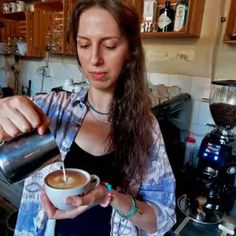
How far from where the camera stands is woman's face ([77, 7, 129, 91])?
73 centimetres

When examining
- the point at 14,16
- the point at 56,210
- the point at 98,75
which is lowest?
the point at 56,210

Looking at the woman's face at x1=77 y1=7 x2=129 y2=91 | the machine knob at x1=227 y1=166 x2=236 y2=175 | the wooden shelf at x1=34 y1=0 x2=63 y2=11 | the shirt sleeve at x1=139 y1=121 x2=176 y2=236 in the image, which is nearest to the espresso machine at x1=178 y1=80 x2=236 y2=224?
the machine knob at x1=227 y1=166 x2=236 y2=175

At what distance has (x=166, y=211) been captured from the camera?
801 mm

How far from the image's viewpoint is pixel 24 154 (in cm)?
52

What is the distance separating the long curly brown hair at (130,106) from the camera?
0.78 metres

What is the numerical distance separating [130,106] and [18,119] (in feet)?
Answer: 1.50

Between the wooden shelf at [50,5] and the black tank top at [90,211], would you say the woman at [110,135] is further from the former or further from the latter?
the wooden shelf at [50,5]

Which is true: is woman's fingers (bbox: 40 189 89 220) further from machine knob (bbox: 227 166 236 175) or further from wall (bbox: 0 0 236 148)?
wall (bbox: 0 0 236 148)

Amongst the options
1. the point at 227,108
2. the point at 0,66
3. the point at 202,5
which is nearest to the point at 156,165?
the point at 227,108

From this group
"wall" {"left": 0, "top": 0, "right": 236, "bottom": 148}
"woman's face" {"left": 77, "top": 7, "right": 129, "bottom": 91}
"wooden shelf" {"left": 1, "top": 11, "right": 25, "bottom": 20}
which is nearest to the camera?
"woman's face" {"left": 77, "top": 7, "right": 129, "bottom": 91}

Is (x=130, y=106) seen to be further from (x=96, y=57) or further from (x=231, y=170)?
(x=231, y=170)

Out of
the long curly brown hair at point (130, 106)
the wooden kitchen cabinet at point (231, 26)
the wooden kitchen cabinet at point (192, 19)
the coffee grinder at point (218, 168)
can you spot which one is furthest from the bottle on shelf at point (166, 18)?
the long curly brown hair at point (130, 106)

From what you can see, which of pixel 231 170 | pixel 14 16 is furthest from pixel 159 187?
pixel 14 16

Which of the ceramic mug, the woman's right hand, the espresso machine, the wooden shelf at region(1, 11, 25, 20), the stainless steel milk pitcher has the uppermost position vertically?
the wooden shelf at region(1, 11, 25, 20)
